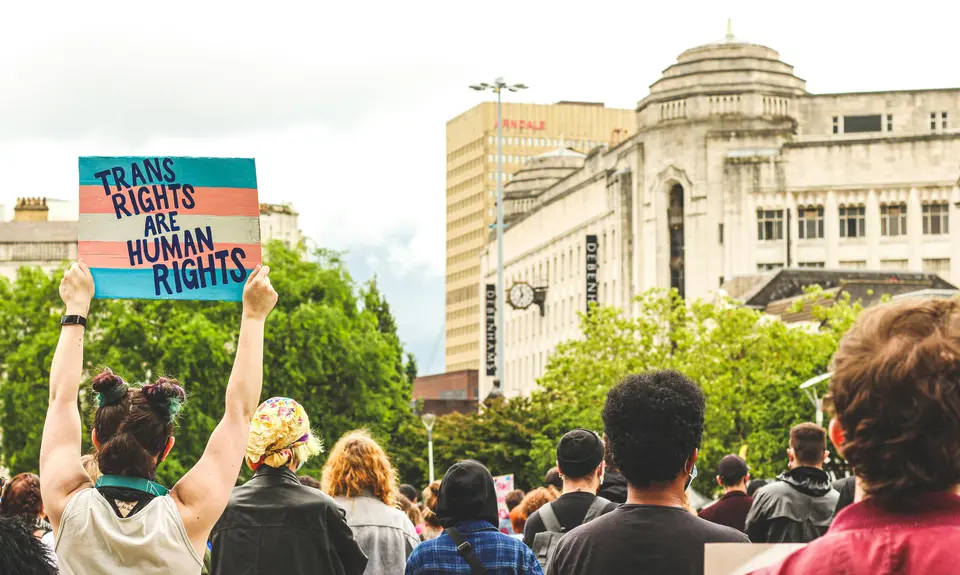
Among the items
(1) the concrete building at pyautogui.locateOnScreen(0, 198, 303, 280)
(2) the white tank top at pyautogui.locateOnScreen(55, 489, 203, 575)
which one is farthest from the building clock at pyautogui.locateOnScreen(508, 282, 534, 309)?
(2) the white tank top at pyautogui.locateOnScreen(55, 489, 203, 575)

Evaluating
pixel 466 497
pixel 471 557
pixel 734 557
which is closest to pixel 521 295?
pixel 466 497

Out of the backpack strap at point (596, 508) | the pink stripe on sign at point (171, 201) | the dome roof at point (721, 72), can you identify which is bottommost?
the backpack strap at point (596, 508)

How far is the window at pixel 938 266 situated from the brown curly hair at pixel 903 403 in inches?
3629

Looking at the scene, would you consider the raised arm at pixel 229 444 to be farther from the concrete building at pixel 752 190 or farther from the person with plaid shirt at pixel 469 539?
the concrete building at pixel 752 190

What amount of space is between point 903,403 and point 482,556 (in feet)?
14.8

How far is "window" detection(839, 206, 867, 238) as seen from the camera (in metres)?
94.1

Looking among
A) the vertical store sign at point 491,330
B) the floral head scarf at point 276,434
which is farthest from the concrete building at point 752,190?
the floral head scarf at point 276,434

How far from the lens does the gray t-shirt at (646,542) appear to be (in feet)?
17.5

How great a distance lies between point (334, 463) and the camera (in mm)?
8984

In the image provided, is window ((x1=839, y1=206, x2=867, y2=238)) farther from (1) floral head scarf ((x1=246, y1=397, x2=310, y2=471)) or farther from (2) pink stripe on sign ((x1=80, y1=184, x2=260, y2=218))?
(2) pink stripe on sign ((x1=80, y1=184, x2=260, y2=218))

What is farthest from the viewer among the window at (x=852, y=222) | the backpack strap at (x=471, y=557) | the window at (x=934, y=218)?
the window at (x=852, y=222)

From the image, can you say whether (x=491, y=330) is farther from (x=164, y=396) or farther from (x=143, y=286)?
(x=164, y=396)

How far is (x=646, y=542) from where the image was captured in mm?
5375

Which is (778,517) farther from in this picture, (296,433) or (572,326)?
(572,326)
